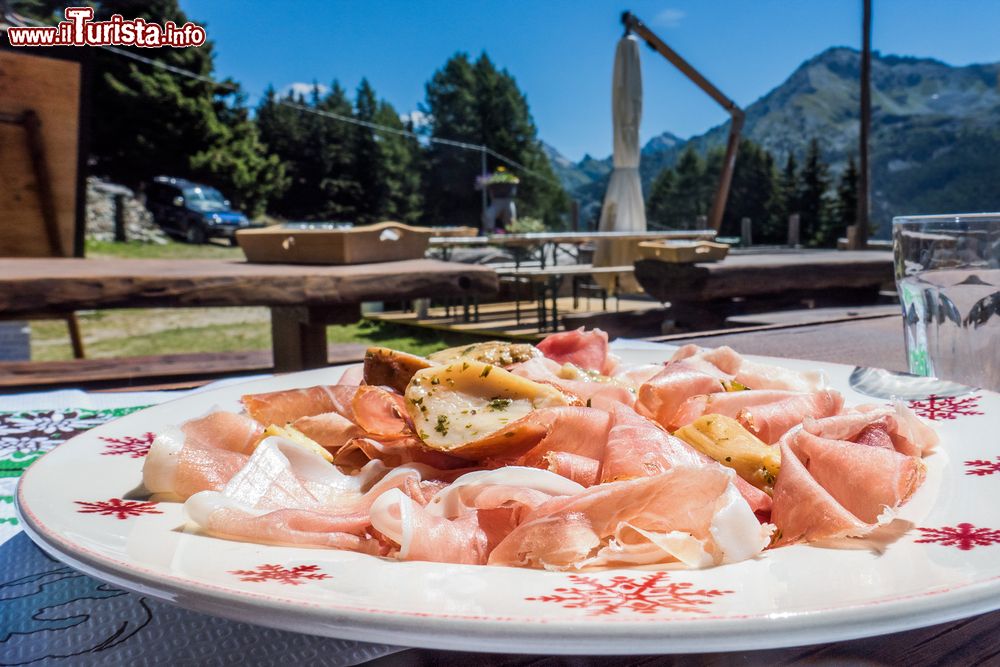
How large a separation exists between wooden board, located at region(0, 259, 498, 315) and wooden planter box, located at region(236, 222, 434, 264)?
9 cm

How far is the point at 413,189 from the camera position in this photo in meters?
38.8

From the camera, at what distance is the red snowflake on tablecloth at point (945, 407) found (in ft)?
2.53

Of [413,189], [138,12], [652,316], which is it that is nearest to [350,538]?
[652,316]

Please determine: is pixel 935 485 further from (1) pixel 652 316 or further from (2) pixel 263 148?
(2) pixel 263 148

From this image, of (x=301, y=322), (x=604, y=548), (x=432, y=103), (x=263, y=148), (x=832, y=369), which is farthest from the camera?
(x=432, y=103)

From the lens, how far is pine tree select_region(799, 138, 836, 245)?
35656 millimetres

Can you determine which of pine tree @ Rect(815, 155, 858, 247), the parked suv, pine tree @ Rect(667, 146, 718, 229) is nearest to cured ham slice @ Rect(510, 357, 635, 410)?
the parked suv

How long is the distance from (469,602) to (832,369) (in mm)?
824

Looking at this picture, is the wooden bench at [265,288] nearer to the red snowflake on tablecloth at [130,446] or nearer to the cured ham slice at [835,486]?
the red snowflake on tablecloth at [130,446]

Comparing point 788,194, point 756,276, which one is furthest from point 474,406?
point 788,194

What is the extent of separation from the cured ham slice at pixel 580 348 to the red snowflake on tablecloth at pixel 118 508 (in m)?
0.56

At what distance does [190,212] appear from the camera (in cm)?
2103

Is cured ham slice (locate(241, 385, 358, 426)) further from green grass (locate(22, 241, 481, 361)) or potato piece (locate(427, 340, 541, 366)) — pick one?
green grass (locate(22, 241, 481, 361))

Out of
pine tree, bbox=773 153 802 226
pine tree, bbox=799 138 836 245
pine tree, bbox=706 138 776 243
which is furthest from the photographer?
pine tree, bbox=706 138 776 243
